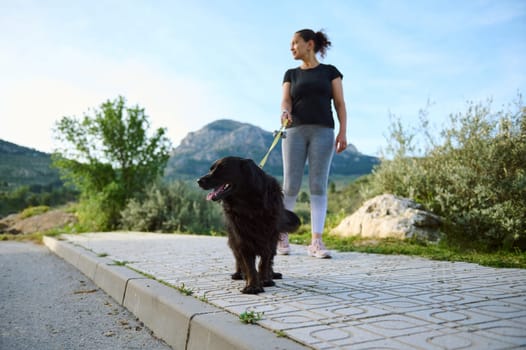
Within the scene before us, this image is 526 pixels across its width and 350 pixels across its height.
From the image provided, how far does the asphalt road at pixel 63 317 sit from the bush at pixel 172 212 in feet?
20.5

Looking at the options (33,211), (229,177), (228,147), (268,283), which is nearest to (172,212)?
(268,283)

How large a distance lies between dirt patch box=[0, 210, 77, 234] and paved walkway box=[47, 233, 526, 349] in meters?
12.0

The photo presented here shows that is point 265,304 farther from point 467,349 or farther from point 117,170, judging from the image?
point 117,170

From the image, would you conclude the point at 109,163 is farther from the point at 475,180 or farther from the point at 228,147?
the point at 228,147

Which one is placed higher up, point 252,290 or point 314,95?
point 314,95

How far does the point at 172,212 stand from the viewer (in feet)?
40.4

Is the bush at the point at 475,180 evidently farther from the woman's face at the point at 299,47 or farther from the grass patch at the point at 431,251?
the woman's face at the point at 299,47

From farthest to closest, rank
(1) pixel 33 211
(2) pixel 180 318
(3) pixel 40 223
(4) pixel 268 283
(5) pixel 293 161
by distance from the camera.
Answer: (1) pixel 33 211 < (3) pixel 40 223 < (5) pixel 293 161 < (4) pixel 268 283 < (2) pixel 180 318

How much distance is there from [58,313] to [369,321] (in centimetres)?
269

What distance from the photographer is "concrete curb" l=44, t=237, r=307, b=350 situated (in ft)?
7.29

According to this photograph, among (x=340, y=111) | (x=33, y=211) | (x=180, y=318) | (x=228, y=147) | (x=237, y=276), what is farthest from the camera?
(x=228, y=147)

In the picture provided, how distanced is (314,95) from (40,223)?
572 inches

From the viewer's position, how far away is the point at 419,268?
15.0 feet

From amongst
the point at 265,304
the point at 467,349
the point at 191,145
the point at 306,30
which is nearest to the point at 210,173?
the point at 265,304
